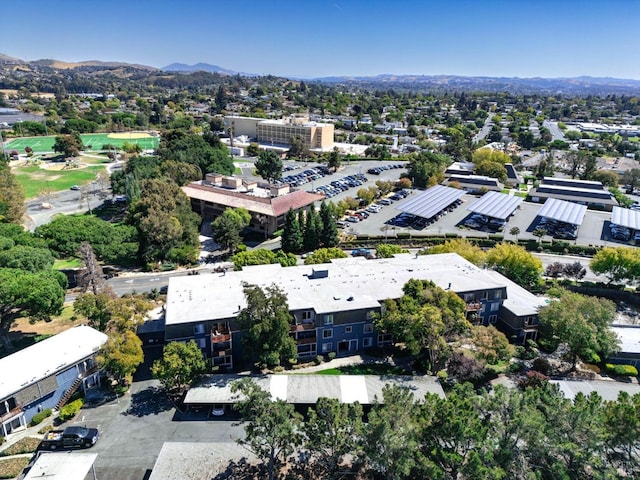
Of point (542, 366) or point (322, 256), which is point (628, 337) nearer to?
point (542, 366)

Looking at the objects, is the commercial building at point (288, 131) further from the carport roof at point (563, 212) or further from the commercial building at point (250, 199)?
the carport roof at point (563, 212)

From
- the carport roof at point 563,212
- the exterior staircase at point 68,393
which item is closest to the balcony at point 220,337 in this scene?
the exterior staircase at point 68,393

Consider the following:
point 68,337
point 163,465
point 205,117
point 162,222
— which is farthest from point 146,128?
point 163,465

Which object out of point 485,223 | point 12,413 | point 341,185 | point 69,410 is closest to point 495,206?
point 485,223

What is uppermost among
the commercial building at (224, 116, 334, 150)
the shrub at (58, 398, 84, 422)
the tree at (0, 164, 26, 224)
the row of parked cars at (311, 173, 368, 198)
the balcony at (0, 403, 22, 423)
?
the commercial building at (224, 116, 334, 150)

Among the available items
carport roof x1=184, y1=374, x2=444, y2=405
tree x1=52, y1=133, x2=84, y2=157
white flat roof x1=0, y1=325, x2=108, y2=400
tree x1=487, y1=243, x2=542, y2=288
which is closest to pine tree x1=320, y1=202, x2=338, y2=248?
tree x1=487, y1=243, x2=542, y2=288

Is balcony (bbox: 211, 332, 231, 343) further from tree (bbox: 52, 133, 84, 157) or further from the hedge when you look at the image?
tree (bbox: 52, 133, 84, 157)
